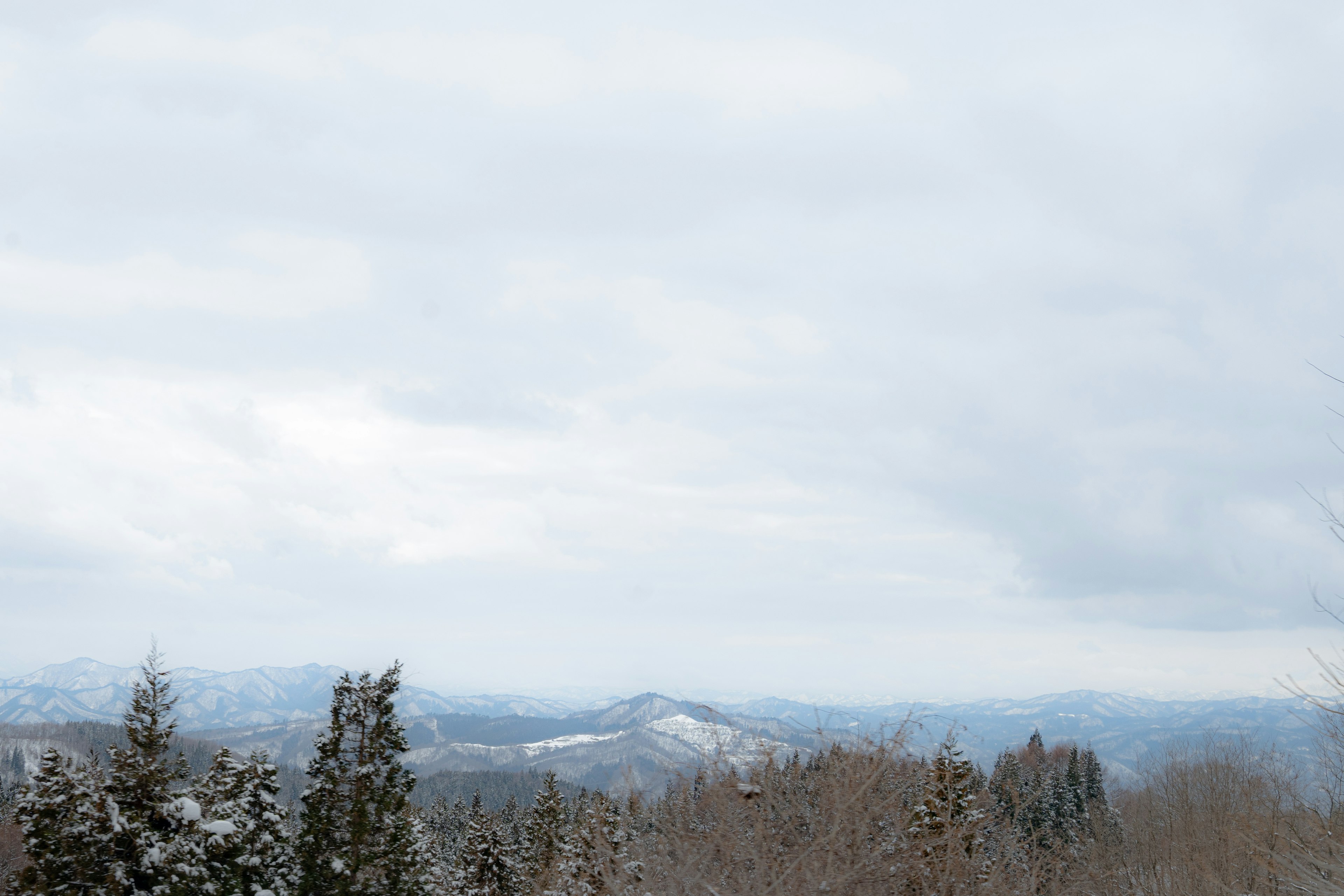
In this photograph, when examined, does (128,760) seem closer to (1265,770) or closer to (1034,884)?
(1034,884)

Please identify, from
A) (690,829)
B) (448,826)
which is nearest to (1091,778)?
(448,826)

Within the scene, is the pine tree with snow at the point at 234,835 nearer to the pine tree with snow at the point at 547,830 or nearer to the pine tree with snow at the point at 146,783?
the pine tree with snow at the point at 146,783

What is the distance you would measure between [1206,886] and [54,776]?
2816cm

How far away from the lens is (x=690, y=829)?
10.4 meters

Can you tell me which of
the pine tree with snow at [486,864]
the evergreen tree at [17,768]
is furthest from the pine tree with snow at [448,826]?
the evergreen tree at [17,768]

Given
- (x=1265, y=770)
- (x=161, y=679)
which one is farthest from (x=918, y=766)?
(x=1265, y=770)

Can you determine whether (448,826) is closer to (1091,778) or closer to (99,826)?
(1091,778)

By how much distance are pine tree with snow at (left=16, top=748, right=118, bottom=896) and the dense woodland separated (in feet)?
0.13

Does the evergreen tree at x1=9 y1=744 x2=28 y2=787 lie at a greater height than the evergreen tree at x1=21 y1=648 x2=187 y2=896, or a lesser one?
lesser

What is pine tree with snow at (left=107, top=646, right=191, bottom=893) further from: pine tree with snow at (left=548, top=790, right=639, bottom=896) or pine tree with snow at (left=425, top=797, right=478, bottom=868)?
pine tree with snow at (left=425, top=797, right=478, bottom=868)

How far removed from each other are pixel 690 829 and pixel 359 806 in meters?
15.7

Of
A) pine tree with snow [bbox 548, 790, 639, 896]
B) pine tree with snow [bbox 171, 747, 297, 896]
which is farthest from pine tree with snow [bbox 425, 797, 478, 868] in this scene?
pine tree with snow [bbox 171, 747, 297, 896]

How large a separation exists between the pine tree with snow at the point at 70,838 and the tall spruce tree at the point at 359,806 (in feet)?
16.3

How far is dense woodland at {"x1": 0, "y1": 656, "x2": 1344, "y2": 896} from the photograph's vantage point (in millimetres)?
9828
